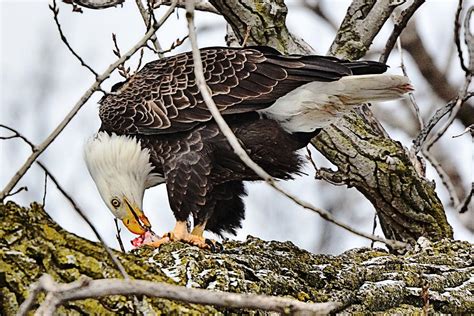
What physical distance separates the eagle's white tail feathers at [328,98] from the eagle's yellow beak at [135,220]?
961 millimetres

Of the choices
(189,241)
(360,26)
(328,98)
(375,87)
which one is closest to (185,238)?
(189,241)

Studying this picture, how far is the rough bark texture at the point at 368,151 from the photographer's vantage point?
5.04 metres

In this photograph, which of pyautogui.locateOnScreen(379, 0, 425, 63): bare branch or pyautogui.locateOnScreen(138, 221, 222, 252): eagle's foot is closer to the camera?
pyautogui.locateOnScreen(138, 221, 222, 252): eagle's foot

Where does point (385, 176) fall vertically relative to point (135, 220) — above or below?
above

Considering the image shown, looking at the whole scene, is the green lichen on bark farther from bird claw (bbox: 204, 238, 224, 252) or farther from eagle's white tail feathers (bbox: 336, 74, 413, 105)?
bird claw (bbox: 204, 238, 224, 252)

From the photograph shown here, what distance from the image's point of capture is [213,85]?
4895 millimetres

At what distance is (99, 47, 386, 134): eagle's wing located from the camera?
4.80 metres

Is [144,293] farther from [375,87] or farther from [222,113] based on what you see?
[375,87]

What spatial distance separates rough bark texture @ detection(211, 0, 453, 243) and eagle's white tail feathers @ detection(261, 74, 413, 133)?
0.24 m

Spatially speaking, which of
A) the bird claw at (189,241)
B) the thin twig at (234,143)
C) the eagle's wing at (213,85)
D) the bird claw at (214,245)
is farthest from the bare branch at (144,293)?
the eagle's wing at (213,85)

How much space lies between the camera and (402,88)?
4.80m

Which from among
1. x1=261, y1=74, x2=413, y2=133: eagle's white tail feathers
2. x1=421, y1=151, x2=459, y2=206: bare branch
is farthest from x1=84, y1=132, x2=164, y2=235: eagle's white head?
x1=421, y1=151, x2=459, y2=206: bare branch

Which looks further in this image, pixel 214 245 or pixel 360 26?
pixel 360 26

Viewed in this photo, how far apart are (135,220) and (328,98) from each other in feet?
4.36
